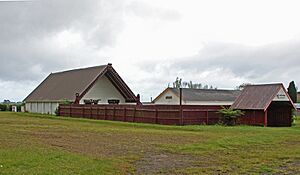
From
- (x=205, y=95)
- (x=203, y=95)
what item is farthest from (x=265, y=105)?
(x=205, y=95)

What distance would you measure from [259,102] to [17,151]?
21265 millimetres

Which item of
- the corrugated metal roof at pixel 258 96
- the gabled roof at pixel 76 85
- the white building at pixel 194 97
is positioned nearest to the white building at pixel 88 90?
the gabled roof at pixel 76 85

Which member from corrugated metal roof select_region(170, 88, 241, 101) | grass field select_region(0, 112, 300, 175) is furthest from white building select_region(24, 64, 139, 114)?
grass field select_region(0, 112, 300, 175)

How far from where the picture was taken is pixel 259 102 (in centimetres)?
2967

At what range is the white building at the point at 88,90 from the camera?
44.0 metres

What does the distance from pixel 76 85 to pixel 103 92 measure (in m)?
3.21

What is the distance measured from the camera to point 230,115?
2884 cm

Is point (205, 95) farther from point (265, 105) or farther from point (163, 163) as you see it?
point (163, 163)

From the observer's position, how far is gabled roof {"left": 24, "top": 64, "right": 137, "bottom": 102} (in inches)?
1730

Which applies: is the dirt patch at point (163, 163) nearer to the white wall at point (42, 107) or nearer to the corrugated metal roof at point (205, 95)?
the white wall at point (42, 107)

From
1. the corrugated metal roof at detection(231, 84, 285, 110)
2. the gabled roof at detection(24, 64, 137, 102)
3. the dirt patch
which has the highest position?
the gabled roof at detection(24, 64, 137, 102)

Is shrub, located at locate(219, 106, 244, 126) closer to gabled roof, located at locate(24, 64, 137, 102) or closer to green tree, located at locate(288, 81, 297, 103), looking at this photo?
gabled roof, located at locate(24, 64, 137, 102)

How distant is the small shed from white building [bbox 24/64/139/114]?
687 inches

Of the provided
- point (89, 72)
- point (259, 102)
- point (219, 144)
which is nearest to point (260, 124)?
point (259, 102)
